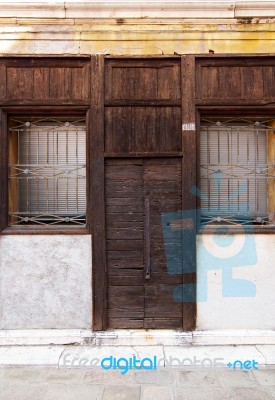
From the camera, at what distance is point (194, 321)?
15.6 feet

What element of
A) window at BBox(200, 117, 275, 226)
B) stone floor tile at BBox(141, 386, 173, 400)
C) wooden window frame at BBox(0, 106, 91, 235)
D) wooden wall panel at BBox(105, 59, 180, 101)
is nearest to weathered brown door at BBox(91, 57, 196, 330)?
wooden wall panel at BBox(105, 59, 180, 101)

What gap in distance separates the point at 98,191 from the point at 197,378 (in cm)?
253

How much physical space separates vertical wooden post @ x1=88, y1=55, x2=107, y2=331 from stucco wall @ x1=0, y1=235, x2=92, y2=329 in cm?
10

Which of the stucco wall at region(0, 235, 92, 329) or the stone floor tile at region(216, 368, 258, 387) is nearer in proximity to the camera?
the stone floor tile at region(216, 368, 258, 387)

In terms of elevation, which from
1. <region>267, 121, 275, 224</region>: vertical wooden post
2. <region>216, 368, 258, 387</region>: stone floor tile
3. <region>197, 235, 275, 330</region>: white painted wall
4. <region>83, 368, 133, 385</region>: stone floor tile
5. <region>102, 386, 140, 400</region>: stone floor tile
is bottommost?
<region>102, 386, 140, 400</region>: stone floor tile

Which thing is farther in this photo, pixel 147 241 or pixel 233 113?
pixel 233 113

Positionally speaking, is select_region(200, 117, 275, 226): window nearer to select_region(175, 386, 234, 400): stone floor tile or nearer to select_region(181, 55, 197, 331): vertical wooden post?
select_region(181, 55, 197, 331): vertical wooden post

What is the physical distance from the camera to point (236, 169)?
5.02 metres

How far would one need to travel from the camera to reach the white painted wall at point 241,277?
4.79m

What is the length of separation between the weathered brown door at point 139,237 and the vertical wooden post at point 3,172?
137 cm

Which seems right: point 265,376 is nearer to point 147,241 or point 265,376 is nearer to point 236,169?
point 147,241

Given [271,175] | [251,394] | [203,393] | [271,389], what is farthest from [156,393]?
[271,175]

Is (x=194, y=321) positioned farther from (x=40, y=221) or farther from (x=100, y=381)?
(x=40, y=221)

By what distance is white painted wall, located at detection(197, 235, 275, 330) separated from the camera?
4.79 meters
